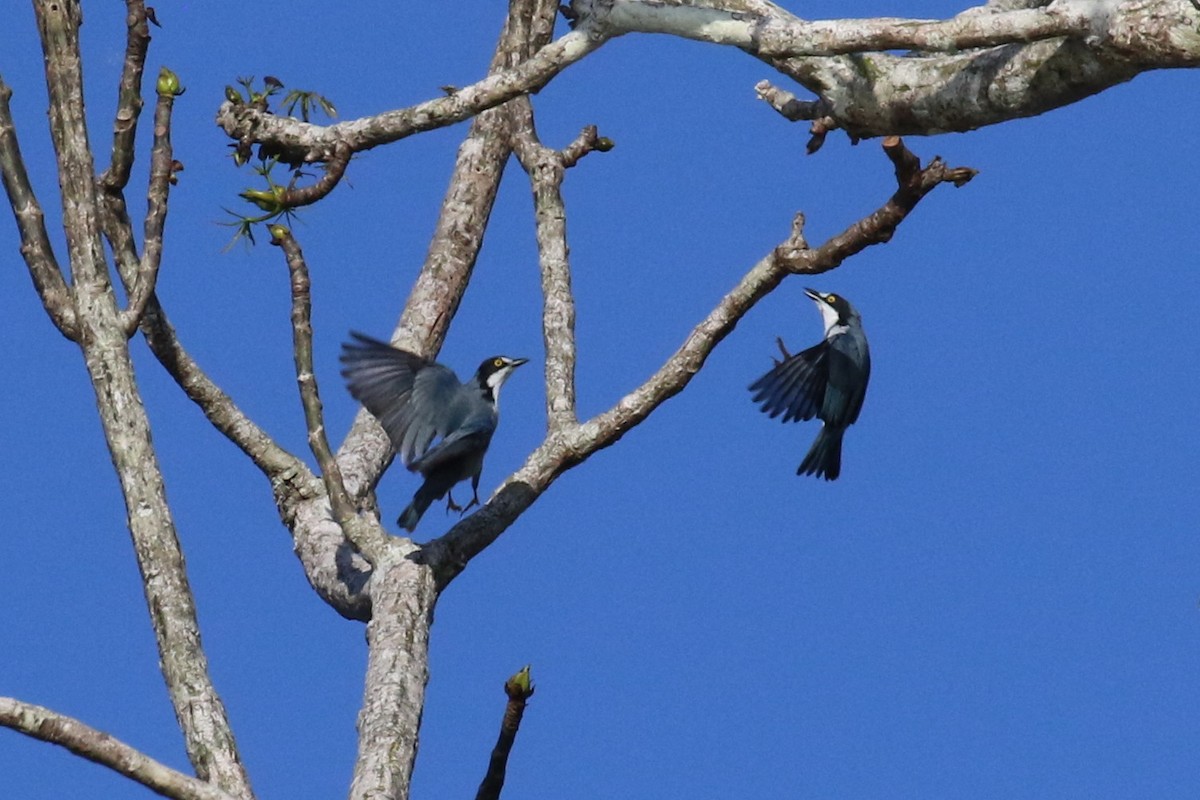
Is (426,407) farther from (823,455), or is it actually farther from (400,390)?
(823,455)

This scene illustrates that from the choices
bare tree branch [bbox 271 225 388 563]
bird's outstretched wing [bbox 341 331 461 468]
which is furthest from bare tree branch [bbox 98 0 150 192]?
bird's outstretched wing [bbox 341 331 461 468]

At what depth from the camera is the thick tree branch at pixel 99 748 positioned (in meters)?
6.61

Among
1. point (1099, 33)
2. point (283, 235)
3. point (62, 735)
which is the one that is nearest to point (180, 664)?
point (62, 735)

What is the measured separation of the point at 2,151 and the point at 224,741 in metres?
3.04

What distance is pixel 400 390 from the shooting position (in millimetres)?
9719

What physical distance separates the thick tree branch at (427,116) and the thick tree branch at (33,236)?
1.14 metres

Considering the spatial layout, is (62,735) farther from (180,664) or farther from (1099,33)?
(1099,33)

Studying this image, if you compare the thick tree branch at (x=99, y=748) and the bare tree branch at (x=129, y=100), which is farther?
the bare tree branch at (x=129, y=100)

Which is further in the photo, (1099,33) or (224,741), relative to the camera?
(224,741)

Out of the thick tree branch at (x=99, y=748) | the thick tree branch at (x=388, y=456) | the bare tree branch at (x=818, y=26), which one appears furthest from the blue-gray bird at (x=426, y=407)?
the thick tree branch at (x=99, y=748)

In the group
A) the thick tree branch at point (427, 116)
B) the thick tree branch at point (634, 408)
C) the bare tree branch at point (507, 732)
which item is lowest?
the bare tree branch at point (507, 732)

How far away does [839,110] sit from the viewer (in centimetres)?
763

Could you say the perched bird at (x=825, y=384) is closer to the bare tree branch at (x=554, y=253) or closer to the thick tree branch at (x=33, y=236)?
the bare tree branch at (x=554, y=253)

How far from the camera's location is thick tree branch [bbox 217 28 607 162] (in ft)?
25.3
